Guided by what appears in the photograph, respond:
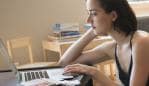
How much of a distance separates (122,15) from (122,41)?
0.15 meters

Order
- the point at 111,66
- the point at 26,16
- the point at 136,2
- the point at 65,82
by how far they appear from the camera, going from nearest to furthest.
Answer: the point at 65,82, the point at 26,16, the point at 111,66, the point at 136,2

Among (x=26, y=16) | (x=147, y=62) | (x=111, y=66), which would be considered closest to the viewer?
(x=147, y=62)

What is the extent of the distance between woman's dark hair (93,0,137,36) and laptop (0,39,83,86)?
36 cm

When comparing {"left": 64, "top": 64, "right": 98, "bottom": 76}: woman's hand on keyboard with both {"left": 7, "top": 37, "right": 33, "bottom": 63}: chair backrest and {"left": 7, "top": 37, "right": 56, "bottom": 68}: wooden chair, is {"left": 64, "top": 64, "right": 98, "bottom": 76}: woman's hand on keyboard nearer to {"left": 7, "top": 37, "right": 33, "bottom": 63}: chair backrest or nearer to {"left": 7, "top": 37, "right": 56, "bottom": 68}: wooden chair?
{"left": 7, "top": 37, "right": 56, "bottom": 68}: wooden chair

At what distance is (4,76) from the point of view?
158 cm

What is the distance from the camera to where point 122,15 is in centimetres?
158

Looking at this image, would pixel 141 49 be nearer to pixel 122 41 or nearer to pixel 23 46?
pixel 122 41

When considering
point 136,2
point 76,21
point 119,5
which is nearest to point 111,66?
point 76,21

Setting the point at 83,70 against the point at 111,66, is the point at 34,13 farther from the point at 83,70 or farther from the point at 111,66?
the point at 83,70

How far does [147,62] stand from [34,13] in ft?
7.56

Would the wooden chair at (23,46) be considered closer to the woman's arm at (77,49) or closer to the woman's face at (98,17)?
the woman's arm at (77,49)

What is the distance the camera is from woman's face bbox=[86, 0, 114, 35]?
5.10 ft

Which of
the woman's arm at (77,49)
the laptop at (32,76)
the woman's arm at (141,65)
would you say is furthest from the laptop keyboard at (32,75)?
the woman's arm at (141,65)

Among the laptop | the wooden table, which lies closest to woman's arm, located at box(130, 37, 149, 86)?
A: the laptop
